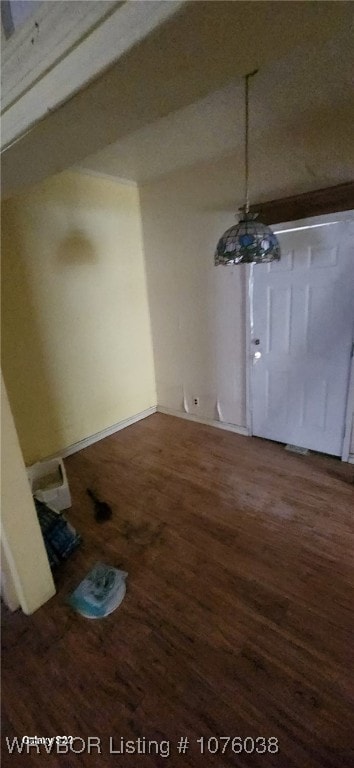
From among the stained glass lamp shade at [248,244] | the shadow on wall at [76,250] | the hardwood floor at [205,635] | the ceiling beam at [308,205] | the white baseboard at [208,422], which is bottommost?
the hardwood floor at [205,635]

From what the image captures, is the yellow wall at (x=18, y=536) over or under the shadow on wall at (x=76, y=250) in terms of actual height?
under

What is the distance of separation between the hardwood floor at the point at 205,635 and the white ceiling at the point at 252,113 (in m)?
2.46

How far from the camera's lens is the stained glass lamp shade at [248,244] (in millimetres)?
1640

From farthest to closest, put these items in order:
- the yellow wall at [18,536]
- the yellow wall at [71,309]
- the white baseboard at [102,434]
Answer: the white baseboard at [102,434] → the yellow wall at [71,309] → the yellow wall at [18,536]

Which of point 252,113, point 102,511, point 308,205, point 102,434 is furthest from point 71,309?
point 308,205

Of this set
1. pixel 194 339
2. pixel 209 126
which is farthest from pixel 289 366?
pixel 209 126

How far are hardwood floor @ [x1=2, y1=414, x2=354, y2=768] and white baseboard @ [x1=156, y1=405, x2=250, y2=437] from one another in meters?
0.82

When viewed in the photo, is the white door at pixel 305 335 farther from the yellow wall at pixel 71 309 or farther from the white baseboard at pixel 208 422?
the yellow wall at pixel 71 309

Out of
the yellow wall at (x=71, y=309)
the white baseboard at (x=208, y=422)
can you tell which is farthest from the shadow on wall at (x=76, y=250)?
the white baseboard at (x=208, y=422)

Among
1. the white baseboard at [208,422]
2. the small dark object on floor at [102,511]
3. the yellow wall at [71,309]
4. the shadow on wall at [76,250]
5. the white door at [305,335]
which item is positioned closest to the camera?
the small dark object on floor at [102,511]

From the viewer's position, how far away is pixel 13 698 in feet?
3.98

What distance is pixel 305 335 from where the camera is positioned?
2.52 metres

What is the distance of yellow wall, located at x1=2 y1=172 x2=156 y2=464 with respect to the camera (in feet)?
8.21

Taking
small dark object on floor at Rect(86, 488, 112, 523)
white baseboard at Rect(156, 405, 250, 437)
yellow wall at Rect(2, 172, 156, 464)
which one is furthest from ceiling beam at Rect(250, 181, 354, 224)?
small dark object on floor at Rect(86, 488, 112, 523)
